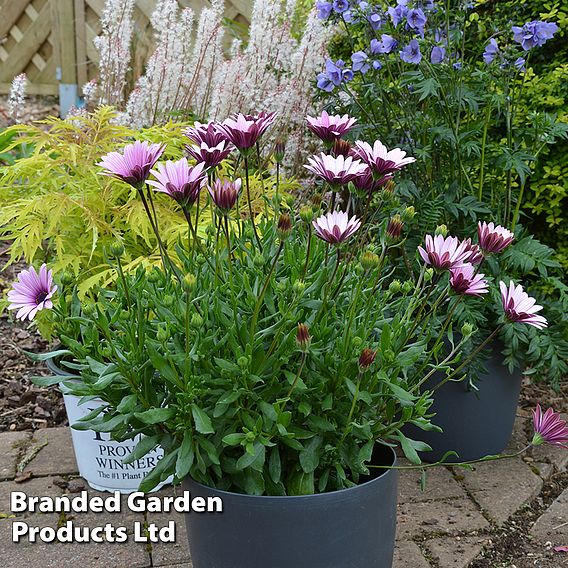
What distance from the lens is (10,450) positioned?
255cm

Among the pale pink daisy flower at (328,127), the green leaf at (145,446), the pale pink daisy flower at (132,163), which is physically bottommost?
the green leaf at (145,446)

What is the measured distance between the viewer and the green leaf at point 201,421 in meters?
1.40

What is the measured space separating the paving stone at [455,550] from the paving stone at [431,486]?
0.21 m

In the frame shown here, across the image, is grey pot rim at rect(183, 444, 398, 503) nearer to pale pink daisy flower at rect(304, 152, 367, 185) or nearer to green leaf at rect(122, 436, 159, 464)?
green leaf at rect(122, 436, 159, 464)

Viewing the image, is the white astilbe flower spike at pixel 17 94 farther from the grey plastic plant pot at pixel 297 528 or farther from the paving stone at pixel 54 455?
the grey plastic plant pot at pixel 297 528

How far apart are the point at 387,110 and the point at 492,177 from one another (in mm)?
411

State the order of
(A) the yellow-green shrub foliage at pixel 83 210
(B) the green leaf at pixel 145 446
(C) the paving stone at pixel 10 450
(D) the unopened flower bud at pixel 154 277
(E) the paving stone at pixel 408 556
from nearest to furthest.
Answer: (B) the green leaf at pixel 145 446 → (D) the unopened flower bud at pixel 154 277 → (E) the paving stone at pixel 408 556 → (A) the yellow-green shrub foliage at pixel 83 210 → (C) the paving stone at pixel 10 450

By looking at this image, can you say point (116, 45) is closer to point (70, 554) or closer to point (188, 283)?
point (70, 554)

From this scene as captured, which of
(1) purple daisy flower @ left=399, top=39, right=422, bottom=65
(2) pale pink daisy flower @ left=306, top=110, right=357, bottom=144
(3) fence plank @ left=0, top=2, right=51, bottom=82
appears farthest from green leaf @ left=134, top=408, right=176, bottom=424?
(3) fence plank @ left=0, top=2, right=51, bottom=82

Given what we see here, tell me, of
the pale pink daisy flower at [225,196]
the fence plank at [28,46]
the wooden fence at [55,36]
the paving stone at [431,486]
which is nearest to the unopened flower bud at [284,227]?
the pale pink daisy flower at [225,196]

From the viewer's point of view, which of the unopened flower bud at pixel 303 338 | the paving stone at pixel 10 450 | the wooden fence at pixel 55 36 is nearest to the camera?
the unopened flower bud at pixel 303 338

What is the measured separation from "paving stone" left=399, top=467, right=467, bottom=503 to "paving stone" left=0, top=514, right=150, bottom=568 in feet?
2.50

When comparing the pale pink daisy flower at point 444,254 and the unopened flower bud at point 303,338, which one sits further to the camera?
the pale pink daisy flower at point 444,254

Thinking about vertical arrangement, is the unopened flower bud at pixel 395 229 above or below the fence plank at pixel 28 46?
below
